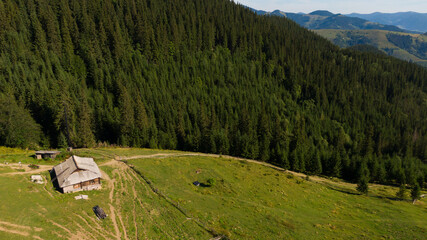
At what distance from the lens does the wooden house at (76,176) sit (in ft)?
139

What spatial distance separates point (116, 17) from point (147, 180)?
480 ft

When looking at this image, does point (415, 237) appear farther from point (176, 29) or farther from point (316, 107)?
point (176, 29)

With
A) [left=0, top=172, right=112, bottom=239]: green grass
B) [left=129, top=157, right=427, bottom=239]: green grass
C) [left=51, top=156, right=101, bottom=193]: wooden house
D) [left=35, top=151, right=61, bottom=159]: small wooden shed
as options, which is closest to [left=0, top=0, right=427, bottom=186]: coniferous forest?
[left=129, top=157, right=427, bottom=239]: green grass

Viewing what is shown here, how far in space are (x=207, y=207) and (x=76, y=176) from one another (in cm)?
2904

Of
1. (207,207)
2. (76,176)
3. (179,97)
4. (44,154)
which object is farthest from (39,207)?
(179,97)

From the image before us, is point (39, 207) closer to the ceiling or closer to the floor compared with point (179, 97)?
closer to the floor

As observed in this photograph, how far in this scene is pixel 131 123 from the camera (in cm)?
10288

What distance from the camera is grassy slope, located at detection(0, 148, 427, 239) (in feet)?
118

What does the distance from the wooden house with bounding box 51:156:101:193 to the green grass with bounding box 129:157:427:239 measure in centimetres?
1494

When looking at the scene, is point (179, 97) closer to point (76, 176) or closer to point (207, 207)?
point (207, 207)

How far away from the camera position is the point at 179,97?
141m

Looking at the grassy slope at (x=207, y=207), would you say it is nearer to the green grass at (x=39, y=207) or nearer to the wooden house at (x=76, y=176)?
the green grass at (x=39, y=207)

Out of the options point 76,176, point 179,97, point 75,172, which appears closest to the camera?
point 76,176

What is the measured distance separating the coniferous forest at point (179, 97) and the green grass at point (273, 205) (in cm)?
2618
